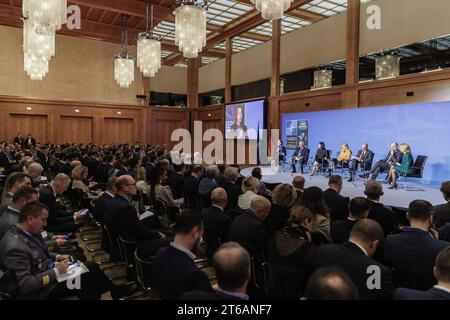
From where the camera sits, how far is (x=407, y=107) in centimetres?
892

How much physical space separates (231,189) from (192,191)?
890 millimetres

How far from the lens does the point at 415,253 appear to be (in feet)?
7.72

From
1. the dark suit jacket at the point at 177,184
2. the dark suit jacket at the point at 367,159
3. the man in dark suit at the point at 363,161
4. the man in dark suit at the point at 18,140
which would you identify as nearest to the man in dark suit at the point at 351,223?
the dark suit jacket at the point at 177,184

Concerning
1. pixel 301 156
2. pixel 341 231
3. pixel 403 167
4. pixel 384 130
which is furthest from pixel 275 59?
A: pixel 341 231

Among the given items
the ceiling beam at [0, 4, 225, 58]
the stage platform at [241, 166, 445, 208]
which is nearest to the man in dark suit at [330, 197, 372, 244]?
the stage platform at [241, 166, 445, 208]

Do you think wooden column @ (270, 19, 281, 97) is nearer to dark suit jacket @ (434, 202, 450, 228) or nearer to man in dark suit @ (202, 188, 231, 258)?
dark suit jacket @ (434, 202, 450, 228)

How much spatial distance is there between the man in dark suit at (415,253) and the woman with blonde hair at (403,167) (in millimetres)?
5815

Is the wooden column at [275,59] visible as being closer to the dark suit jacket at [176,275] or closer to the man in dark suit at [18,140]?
the man in dark suit at [18,140]

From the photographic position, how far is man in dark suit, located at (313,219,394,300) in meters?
1.92

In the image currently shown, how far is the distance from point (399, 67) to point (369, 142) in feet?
7.56

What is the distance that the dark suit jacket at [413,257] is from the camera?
2301 millimetres

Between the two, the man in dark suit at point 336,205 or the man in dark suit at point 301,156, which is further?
the man in dark suit at point 301,156

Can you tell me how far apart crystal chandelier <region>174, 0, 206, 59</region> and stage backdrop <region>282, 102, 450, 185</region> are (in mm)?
6058

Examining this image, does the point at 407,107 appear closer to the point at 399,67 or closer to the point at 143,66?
the point at 399,67
